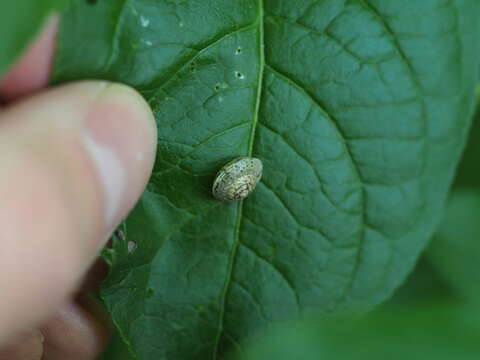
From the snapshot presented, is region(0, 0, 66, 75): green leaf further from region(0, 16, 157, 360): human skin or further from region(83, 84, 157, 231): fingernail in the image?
region(83, 84, 157, 231): fingernail

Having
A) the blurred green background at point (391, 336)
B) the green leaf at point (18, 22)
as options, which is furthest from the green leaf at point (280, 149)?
the blurred green background at point (391, 336)

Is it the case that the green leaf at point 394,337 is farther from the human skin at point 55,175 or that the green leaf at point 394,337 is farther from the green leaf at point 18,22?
the green leaf at point 18,22

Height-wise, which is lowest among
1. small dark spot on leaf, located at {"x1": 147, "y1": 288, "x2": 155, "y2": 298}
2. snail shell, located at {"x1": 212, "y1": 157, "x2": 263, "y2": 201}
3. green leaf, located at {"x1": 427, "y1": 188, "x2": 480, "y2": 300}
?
green leaf, located at {"x1": 427, "y1": 188, "x2": 480, "y2": 300}

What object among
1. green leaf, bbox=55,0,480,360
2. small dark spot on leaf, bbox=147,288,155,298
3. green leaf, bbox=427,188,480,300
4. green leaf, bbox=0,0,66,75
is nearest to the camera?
green leaf, bbox=0,0,66,75

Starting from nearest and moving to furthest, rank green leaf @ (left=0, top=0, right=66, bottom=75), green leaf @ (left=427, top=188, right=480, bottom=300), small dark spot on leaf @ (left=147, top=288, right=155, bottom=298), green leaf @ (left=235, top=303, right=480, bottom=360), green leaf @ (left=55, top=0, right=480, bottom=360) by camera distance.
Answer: green leaf @ (left=235, top=303, right=480, bottom=360)
green leaf @ (left=0, top=0, right=66, bottom=75)
green leaf @ (left=55, top=0, right=480, bottom=360)
small dark spot on leaf @ (left=147, top=288, right=155, bottom=298)
green leaf @ (left=427, top=188, right=480, bottom=300)

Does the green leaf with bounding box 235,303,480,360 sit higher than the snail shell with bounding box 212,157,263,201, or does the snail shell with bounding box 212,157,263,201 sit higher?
the green leaf with bounding box 235,303,480,360

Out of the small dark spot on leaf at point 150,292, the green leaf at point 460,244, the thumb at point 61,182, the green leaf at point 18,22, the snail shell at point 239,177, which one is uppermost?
the green leaf at point 18,22

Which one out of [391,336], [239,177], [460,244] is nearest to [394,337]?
[391,336]

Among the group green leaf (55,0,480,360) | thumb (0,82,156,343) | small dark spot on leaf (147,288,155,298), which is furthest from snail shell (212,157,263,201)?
small dark spot on leaf (147,288,155,298)
